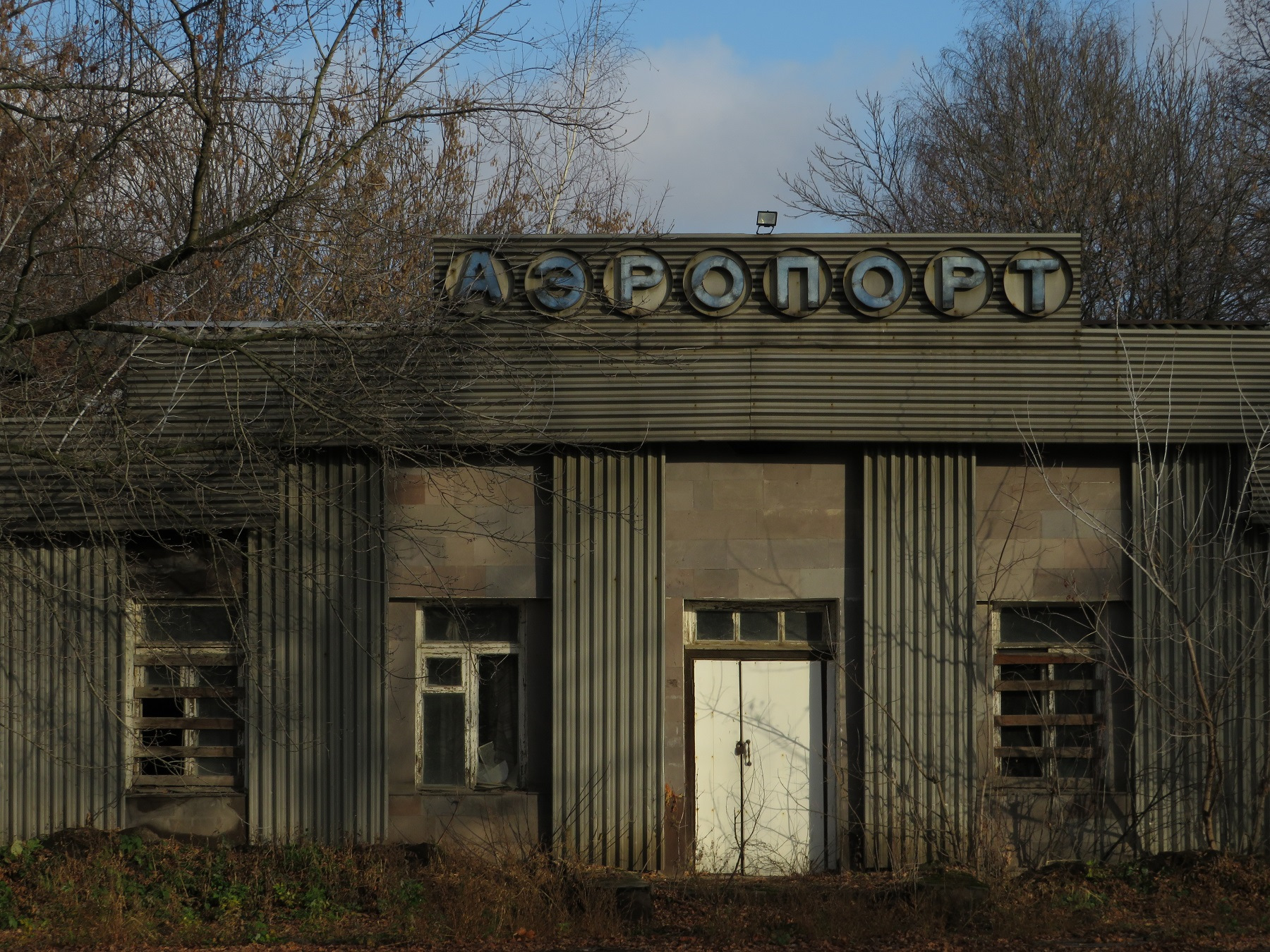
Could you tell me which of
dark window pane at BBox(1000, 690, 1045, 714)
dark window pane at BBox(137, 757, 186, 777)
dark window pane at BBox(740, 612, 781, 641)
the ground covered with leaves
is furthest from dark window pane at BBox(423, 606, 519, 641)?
dark window pane at BBox(1000, 690, 1045, 714)

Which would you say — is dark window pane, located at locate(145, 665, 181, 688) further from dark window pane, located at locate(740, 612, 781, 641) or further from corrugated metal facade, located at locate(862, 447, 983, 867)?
corrugated metal facade, located at locate(862, 447, 983, 867)

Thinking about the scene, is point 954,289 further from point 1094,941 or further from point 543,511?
point 1094,941

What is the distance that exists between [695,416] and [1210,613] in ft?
15.7

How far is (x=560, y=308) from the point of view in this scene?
37.1ft

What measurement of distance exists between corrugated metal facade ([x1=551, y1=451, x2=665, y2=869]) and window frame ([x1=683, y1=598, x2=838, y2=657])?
0.35 metres

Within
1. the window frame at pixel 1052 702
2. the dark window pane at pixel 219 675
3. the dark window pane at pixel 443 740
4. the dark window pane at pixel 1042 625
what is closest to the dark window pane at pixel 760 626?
the window frame at pixel 1052 702

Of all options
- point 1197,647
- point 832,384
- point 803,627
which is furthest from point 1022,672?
point 832,384

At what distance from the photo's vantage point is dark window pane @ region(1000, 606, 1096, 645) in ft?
36.8

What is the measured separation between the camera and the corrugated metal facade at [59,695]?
11.1m

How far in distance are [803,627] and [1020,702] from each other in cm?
200

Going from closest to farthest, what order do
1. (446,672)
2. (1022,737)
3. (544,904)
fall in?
(544,904) < (1022,737) < (446,672)

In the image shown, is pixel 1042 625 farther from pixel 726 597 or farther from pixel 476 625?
pixel 476 625

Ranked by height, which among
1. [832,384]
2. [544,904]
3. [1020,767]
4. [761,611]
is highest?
[832,384]

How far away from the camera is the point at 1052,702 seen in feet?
36.6
